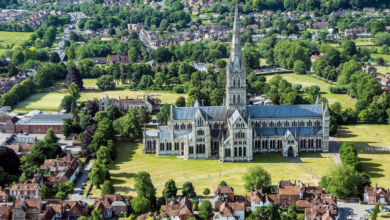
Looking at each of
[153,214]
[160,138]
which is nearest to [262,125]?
[160,138]

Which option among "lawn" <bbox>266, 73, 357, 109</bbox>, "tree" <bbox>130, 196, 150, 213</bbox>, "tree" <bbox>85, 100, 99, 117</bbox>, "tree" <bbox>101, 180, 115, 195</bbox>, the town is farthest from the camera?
"lawn" <bbox>266, 73, 357, 109</bbox>

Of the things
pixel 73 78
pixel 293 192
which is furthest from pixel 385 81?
pixel 73 78

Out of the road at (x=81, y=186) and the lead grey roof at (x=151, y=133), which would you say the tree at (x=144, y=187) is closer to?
the road at (x=81, y=186)

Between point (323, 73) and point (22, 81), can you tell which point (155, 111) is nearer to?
point (22, 81)

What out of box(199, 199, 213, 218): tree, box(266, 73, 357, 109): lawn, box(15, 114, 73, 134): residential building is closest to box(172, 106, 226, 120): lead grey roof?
box(199, 199, 213, 218): tree

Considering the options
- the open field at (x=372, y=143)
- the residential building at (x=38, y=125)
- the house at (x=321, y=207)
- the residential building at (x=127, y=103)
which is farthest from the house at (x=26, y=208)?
the residential building at (x=127, y=103)

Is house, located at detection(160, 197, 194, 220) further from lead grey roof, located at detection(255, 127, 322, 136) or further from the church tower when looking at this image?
lead grey roof, located at detection(255, 127, 322, 136)
